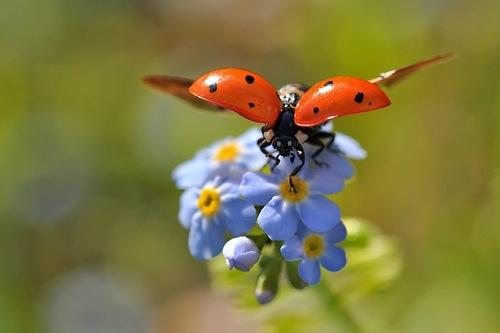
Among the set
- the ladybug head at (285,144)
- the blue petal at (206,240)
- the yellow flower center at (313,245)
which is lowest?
the yellow flower center at (313,245)

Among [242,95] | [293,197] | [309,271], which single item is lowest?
[309,271]

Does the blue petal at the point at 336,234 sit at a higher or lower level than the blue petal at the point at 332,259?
higher

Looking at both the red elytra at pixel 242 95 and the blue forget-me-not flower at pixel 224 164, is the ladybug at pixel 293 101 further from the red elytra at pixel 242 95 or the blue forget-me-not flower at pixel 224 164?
the blue forget-me-not flower at pixel 224 164


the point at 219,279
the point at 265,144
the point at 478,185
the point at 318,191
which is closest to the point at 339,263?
the point at 318,191

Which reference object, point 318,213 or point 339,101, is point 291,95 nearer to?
point 339,101

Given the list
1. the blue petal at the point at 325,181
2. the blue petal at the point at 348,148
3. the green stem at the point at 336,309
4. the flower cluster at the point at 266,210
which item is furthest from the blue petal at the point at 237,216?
the green stem at the point at 336,309

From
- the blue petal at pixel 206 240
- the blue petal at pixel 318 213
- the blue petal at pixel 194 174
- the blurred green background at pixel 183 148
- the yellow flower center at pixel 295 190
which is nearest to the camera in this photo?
the blue petal at pixel 318 213

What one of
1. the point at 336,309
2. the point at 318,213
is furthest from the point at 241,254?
the point at 336,309

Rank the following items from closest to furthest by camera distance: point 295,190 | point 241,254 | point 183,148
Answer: point 241,254 < point 295,190 < point 183,148
